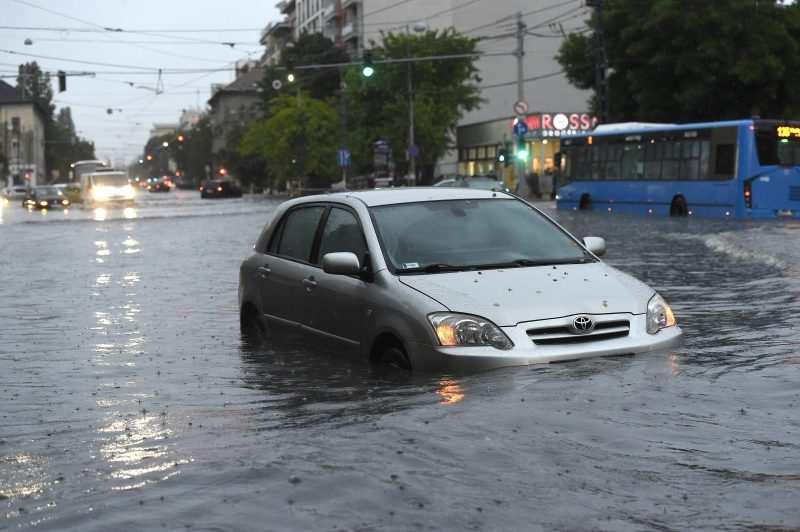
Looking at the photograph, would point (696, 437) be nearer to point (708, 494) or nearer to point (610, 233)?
point (708, 494)

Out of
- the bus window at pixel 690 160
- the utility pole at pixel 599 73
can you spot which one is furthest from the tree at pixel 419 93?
the bus window at pixel 690 160

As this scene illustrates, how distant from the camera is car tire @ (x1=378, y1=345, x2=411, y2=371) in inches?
340

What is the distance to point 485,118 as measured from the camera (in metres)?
96.3

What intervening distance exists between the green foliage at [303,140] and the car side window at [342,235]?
270ft

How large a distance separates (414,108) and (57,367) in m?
66.9

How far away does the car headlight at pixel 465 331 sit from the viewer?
8336 millimetres

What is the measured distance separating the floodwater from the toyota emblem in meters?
0.23

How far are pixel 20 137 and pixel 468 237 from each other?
154484mm

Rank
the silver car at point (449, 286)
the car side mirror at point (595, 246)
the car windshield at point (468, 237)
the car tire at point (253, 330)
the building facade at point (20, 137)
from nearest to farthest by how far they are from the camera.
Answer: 1. the silver car at point (449, 286)
2. the car windshield at point (468, 237)
3. the car side mirror at point (595, 246)
4. the car tire at point (253, 330)
5. the building facade at point (20, 137)

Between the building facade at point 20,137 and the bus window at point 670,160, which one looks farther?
the building facade at point 20,137

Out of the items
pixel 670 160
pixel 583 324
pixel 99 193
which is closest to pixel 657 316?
pixel 583 324

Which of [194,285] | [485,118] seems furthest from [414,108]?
[194,285]

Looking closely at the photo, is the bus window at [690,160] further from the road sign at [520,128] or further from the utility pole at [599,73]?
the road sign at [520,128]

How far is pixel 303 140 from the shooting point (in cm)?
9688
